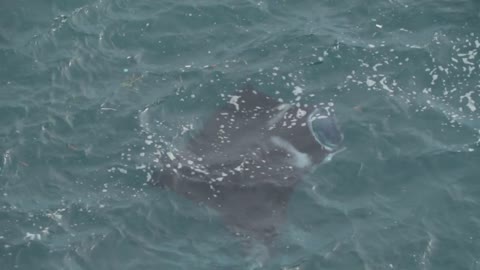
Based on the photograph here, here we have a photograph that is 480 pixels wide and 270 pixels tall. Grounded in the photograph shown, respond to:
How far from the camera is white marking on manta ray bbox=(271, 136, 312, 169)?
10.3 metres

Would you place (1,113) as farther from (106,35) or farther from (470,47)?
(470,47)

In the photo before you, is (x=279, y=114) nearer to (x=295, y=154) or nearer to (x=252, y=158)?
(x=295, y=154)

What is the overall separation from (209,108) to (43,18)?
4.22 meters

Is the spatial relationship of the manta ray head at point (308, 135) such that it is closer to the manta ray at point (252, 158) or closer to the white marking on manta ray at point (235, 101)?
the manta ray at point (252, 158)

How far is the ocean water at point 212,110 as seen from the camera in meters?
9.33

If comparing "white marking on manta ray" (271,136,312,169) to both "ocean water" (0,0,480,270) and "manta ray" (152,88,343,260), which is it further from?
"ocean water" (0,0,480,270)

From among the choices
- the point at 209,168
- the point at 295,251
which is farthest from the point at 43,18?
the point at 295,251

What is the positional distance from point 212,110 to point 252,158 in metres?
1.28

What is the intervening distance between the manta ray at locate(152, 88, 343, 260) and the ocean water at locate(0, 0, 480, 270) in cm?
20

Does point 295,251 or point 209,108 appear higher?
point 209,108

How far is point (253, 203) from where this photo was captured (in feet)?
32.3

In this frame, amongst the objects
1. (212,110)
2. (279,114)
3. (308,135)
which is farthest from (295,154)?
(212,110)

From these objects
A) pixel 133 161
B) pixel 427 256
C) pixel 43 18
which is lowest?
pixel 427 256

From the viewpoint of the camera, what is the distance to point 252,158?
411 inches
